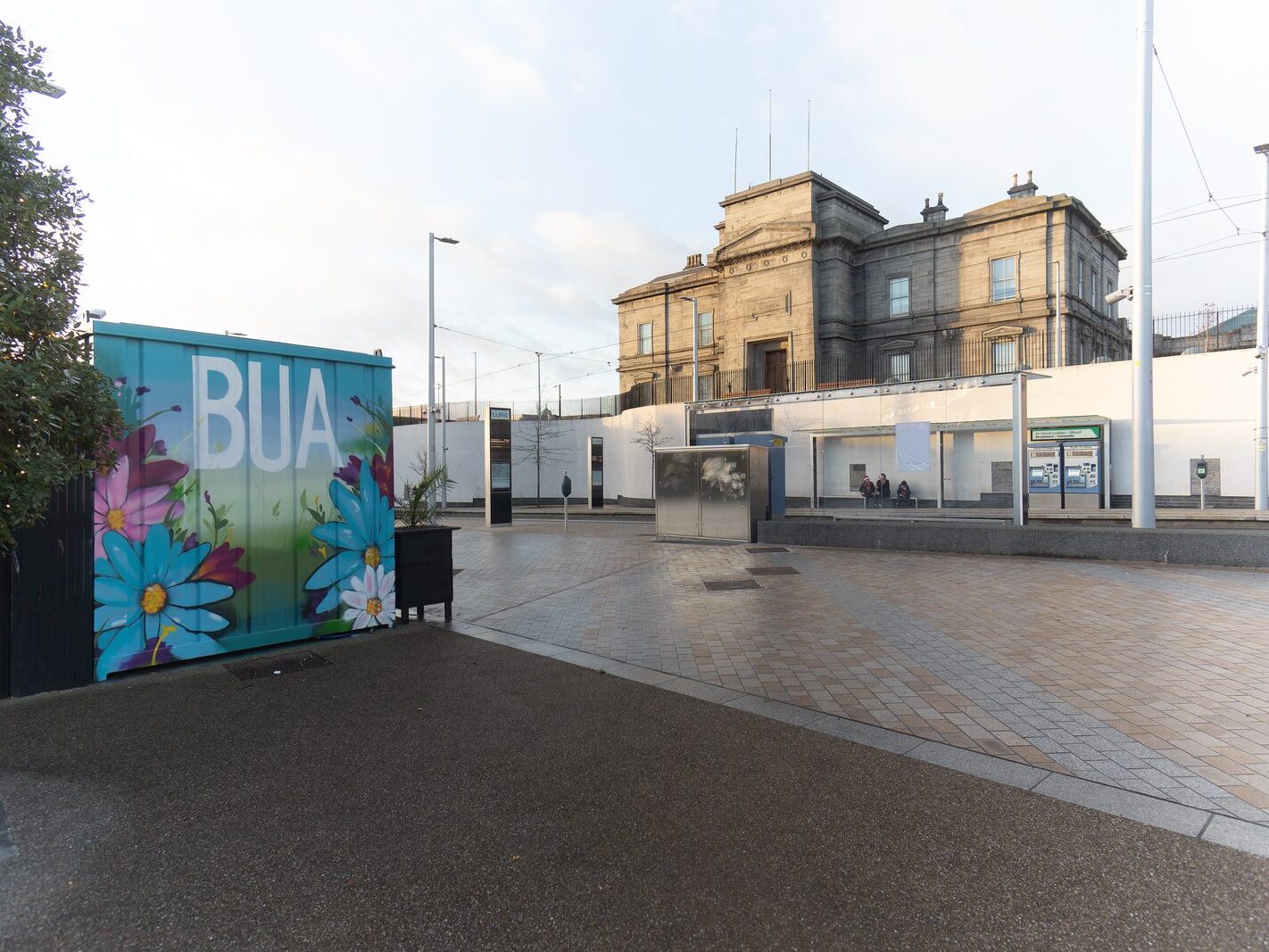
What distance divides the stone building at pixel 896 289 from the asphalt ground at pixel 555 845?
27337 millimetres

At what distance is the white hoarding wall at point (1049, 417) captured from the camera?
2036cm

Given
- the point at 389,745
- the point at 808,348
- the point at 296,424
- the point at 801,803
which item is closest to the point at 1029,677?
the point at 801,803

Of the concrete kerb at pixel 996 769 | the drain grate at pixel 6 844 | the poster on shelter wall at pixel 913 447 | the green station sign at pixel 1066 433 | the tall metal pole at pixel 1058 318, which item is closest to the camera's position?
the drain grate at pixel 6 844

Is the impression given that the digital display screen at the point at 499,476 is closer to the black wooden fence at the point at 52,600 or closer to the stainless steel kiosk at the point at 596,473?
the stainless steel kiosk at the point at 596,473

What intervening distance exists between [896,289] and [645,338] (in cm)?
1549

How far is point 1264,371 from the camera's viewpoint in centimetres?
1806

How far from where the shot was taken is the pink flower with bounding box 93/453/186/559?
208 inches

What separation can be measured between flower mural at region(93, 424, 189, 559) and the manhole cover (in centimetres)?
661

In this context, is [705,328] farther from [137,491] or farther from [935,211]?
[137,491]


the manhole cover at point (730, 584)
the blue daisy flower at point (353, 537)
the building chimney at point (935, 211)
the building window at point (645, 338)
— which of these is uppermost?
the building chimney at point (935, 211)

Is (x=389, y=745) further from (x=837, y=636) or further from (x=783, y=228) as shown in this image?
(x=783, y=228)

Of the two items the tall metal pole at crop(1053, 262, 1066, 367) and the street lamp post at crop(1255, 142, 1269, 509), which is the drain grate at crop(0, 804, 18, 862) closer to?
the street lamp post at crop(1255, 142, 1269, 509)

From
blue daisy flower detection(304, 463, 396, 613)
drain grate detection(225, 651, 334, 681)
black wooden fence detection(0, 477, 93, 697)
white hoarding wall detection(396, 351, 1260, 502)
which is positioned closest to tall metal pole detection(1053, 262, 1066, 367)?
white hoarding wall detection(396, 351, 1260, 502)

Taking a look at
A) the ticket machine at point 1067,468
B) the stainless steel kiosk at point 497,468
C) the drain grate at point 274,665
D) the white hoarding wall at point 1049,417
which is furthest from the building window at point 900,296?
the drain grate at point 274,665
